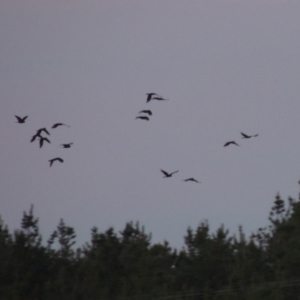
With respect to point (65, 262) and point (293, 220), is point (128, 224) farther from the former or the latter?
point (293, 220)

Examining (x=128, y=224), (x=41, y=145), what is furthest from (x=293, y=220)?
(x=41, y=145)

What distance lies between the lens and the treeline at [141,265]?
1132 inches

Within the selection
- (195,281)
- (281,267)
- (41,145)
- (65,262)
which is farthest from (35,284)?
(41,145)

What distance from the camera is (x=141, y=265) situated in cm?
3045

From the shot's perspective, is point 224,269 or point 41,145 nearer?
point 41,145

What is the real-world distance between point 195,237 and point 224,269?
313 centimetres

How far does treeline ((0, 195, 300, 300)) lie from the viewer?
94.3 ft

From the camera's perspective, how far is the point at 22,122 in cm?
2158

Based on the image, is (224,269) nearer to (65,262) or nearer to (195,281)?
(195,281)

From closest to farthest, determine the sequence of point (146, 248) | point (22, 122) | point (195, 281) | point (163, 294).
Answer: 1. point (22, 122)
2. point (163, 294)
3. point (195, 281)
4. point (146, 248)

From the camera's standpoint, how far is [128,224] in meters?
34.5

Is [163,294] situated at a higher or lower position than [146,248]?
lower

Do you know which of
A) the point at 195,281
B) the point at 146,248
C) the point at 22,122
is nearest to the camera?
the point at 22,122

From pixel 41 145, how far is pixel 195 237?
482 inches
